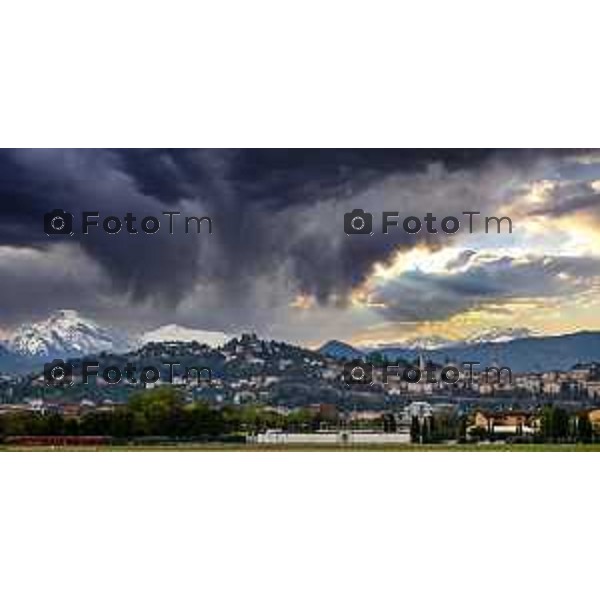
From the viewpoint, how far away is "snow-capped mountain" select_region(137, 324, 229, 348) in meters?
7.29

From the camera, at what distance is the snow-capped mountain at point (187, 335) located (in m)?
7.29

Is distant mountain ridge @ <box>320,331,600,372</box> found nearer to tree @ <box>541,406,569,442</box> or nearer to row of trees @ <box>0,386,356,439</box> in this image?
tree @ <box>541,406,569,442</box>

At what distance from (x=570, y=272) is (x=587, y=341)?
511 mm

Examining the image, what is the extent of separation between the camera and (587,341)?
7.28 metres

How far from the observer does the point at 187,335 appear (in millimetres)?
7301

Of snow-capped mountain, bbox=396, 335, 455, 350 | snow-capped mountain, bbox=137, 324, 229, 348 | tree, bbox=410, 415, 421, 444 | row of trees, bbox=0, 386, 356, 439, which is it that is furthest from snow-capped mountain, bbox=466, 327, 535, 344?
snow-capped mountain, bbox=137, 324, 229, 348

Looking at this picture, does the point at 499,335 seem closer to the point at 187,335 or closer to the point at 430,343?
the point at 430,343

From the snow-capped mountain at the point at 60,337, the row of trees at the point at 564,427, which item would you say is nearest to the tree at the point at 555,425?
the row of trees at the point at 564,427

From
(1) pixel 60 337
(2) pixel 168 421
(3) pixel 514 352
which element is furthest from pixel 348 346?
(1) pixel 60 337

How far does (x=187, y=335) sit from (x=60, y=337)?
35.4 inches

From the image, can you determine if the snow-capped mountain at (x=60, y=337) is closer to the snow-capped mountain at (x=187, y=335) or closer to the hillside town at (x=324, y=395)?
the hillside town at (x=324, y=395)

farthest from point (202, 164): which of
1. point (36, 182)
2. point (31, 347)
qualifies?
point (31, 347)

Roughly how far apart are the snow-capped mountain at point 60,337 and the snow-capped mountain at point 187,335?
1.09 ft

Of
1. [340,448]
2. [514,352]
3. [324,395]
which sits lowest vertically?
[340,448]
